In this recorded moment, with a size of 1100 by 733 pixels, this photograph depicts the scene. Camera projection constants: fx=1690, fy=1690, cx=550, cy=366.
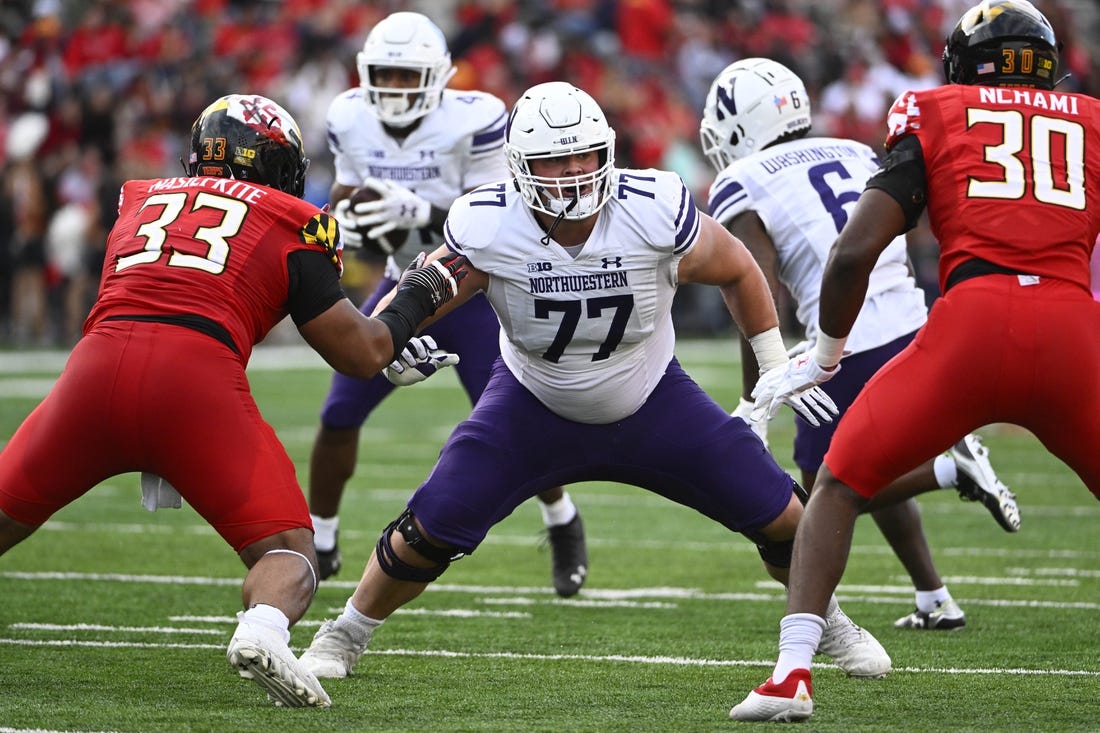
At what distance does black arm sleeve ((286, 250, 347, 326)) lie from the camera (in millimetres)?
4348

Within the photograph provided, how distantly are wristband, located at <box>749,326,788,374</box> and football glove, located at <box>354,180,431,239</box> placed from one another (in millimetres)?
2017

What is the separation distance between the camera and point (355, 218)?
6551 mm

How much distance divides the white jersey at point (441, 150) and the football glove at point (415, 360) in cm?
196

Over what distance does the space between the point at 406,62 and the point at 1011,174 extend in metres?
3.24

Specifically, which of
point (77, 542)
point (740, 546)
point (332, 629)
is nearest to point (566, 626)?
point (332, 629)

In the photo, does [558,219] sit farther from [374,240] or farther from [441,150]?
[441,150]

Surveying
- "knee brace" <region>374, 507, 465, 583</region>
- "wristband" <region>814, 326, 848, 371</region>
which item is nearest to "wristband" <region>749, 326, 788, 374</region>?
"wristband" <region>814, 326, 848, 371</region>

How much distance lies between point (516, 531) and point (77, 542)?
2.14 meters

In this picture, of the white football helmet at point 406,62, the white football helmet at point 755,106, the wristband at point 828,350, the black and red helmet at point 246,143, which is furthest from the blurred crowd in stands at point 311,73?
the black and red helmet at point 246,143

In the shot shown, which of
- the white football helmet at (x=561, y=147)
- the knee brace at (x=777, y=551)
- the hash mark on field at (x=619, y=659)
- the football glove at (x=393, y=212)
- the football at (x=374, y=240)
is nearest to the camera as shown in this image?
the white football helmet at (x=561, y=147)

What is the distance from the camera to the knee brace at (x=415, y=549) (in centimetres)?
467

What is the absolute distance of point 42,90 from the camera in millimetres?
17391

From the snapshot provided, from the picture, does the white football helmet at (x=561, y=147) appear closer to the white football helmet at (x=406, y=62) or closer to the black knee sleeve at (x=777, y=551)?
the black knee sleeve at (x=777, y=551)

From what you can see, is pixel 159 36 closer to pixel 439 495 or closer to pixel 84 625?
pixel 84 625
